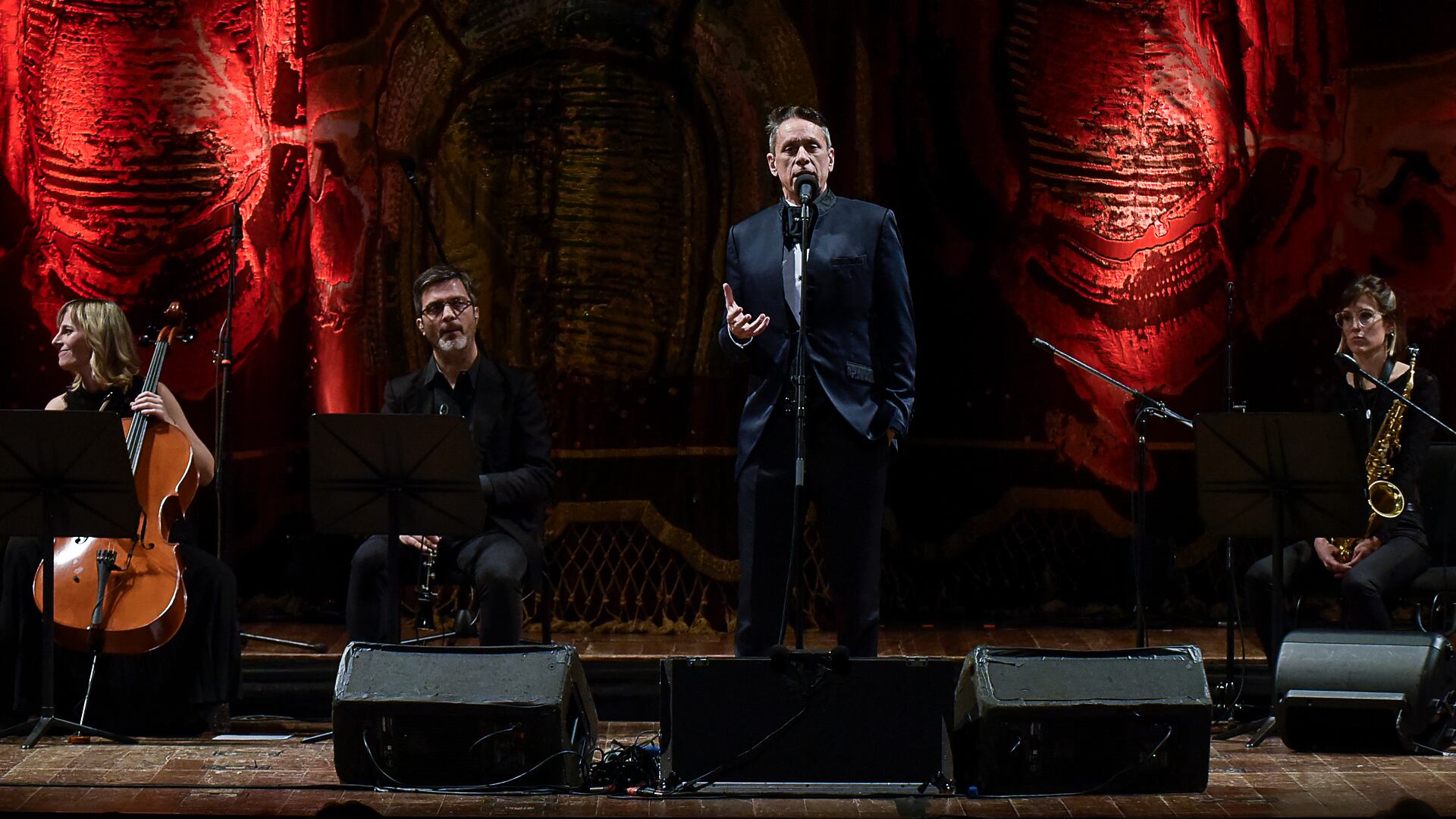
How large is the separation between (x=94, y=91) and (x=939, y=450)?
3.93 meters

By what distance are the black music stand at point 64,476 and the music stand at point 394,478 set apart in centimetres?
51

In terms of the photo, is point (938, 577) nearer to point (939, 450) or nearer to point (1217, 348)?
point (939, 450)

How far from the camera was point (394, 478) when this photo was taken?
4.21 meters

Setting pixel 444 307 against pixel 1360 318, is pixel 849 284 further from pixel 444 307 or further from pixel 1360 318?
pixel 1360 318

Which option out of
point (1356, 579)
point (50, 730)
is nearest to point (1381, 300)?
point (1356, 579)

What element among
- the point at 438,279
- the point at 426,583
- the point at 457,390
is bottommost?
the point at 426,583

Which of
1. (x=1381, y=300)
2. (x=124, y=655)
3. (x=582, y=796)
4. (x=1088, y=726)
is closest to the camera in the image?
(x=1088, y=726)

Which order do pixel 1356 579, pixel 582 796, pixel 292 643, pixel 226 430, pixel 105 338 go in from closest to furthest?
pixel 582 796 → pixel 105 338 → pixel 1356 579 → pixel 226 430 → pixel 292 643

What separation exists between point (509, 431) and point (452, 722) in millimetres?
1446

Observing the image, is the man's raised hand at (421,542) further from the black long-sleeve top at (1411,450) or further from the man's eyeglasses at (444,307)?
the black long-sleeve top at (1411,450)

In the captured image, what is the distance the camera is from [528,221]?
623cm

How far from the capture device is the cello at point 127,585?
436 centimetres

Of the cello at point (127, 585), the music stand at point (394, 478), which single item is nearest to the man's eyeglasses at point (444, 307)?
the music stand at point (394, 478)

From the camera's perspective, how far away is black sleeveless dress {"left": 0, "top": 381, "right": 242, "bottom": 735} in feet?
15.2
